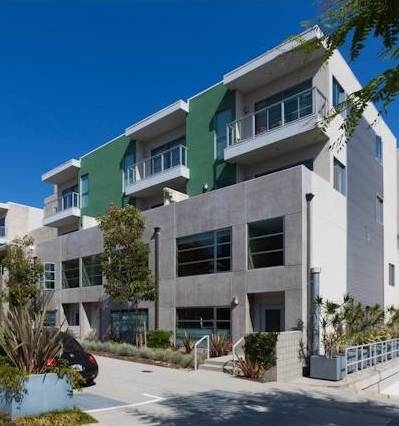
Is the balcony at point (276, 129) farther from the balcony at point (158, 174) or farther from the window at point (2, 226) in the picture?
the window at point (2, 226)

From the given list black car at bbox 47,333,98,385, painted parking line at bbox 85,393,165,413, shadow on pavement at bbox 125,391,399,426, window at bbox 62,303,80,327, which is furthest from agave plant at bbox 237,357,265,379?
window at bbox 62,303,80,327

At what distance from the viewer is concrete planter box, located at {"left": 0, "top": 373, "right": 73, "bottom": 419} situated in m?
8.43

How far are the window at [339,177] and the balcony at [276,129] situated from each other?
58.2 inches

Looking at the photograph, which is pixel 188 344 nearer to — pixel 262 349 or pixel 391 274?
pixel 262 349

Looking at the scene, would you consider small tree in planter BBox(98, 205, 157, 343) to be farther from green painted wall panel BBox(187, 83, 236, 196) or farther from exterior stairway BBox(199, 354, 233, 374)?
exterior stairway BBox(199, 354, 233, 374)

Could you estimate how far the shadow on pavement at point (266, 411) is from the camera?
31.1 feet

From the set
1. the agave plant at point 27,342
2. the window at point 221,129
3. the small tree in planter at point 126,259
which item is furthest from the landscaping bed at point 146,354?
the window at point 221,129

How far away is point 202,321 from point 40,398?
12.2 metres

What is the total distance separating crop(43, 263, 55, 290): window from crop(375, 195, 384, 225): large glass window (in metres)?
18.9

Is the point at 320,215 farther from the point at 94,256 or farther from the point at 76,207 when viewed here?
the point at 76,207

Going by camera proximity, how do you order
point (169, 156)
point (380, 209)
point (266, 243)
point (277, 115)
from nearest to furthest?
point (266, 243), point (277, 115), point (380, 209), point (169, 156)

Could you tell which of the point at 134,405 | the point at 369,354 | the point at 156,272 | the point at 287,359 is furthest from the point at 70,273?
the point at 134,405

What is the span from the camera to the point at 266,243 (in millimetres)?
18500

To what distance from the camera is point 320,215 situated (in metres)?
18.0
